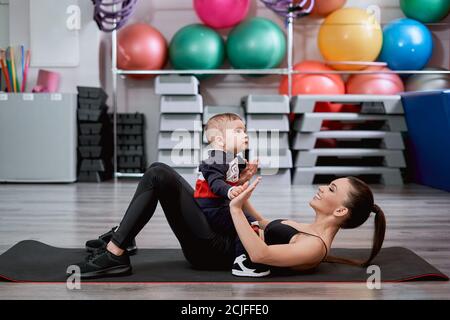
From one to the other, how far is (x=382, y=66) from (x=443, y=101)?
1119 mm

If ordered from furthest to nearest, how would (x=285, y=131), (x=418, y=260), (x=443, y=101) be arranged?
(x=285, y=131)
(x=443, y=101)
(x=418, y=260)

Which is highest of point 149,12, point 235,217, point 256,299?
point 149,12

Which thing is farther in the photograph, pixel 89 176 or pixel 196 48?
pixel 89 176

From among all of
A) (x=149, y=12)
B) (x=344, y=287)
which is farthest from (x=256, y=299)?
(x=149, y=12)

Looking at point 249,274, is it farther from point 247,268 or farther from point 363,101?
point 363,101

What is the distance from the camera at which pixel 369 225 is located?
10.5 ft

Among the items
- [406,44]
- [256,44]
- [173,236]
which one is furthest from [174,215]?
[406,44]

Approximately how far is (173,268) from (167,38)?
3570 mm

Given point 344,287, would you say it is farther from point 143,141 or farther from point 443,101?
point 143,141

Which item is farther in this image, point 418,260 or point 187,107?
point 187,107

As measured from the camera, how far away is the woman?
1995 millimetres

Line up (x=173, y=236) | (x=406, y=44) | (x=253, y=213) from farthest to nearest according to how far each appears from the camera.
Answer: (x=406, y=44), (x=173, y=236), (x=253, y=213)

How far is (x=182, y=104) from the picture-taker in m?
4.97
